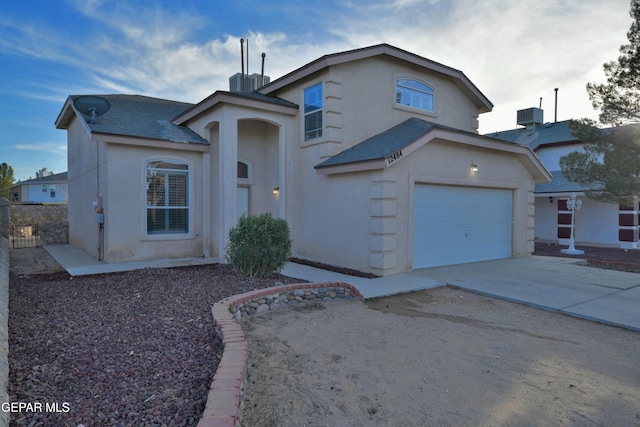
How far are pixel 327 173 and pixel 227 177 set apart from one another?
264 cm

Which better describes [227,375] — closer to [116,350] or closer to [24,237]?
[116,350]

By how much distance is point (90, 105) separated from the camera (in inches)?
435

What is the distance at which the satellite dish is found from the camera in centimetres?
1089

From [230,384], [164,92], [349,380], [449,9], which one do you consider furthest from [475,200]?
[164,92]

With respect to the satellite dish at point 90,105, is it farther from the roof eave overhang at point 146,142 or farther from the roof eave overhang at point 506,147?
the roof eave overhang at point 506,147

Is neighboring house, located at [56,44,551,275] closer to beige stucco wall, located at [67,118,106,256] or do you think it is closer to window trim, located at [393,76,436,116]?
window trim, located at [393,76,436,116]

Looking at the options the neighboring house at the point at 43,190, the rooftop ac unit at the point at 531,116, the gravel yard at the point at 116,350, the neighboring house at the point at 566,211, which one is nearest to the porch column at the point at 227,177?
the gravel yard at the point at 116,350

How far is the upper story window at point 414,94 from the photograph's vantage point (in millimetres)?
11398

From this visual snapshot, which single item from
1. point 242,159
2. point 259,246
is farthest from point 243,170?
point 259,246

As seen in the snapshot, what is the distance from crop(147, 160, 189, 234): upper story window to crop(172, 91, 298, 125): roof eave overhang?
5.51ft

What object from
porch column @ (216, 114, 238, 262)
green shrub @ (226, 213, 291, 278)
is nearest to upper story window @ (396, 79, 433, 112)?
porch column @ (216, 114, 238, 262)

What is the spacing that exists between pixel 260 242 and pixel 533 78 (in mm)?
11563

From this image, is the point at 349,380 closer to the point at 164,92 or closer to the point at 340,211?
the point at 340,211

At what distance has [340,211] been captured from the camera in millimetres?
9445
